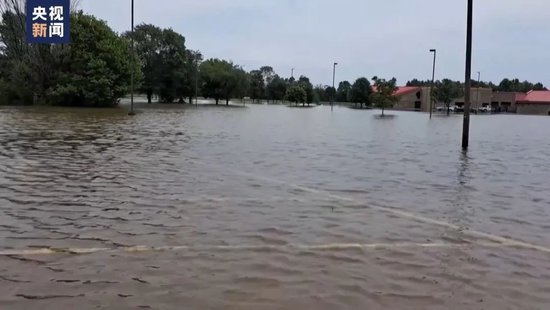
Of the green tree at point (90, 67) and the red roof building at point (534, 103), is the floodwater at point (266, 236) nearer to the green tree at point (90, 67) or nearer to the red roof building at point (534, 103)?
the green tree at point (90, 67)

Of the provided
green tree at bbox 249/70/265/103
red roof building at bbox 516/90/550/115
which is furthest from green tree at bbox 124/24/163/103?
red roof building at bbox 516/90/550/115

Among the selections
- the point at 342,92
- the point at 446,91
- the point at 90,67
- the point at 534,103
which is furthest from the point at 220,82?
the point at 534,103

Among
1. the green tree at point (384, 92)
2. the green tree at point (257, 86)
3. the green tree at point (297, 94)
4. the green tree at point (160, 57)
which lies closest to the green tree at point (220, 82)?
the green tree at point (160, 57)

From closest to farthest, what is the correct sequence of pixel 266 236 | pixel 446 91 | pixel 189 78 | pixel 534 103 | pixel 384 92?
pixel 266 236
pixel 384 92
pixel 189 78
pixel 446 91
pixel 534 103

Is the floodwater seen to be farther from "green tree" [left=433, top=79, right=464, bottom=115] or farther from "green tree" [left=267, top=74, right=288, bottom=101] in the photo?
"green tree" [left=267, top=74, right=288, bottom=101]

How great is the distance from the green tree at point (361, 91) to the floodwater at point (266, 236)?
9933 cm

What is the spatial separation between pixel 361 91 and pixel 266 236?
107524 mm

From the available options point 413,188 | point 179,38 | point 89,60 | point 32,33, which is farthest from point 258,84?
point 413,188

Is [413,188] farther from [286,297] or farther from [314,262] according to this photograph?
[286,297]

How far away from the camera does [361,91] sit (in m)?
111

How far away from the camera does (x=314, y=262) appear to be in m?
5.46

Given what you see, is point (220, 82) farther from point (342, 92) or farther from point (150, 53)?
point (342, 92)

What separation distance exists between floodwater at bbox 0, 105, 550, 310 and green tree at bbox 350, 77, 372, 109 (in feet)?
326

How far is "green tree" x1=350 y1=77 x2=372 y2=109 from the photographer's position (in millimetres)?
111000
